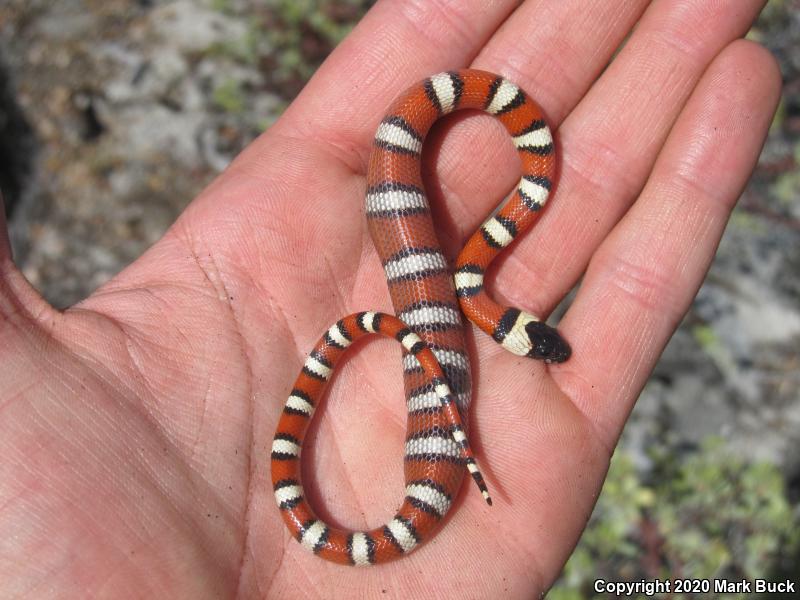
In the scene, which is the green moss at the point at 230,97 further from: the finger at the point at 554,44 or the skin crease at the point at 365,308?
the finger at the point at 554,44

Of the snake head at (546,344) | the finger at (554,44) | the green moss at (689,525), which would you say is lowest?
the green moss at (689,525)

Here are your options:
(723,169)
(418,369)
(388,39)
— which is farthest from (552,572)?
(388,39)

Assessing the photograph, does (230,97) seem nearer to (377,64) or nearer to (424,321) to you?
(377,64)

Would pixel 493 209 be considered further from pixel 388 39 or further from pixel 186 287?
pixel 186 287

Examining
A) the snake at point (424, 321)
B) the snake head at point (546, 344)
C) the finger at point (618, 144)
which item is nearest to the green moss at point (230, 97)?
the snake at point (424, 321)

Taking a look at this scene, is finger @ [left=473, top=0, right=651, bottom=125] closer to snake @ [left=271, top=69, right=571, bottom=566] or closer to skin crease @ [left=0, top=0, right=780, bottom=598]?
skin crease @ [left=0, top=0, right=780, bottom=598]

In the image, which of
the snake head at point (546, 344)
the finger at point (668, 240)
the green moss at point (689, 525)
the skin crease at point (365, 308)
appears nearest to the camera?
the skin crease at point (365, 308)

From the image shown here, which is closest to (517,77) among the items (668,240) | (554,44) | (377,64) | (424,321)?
(554,44)

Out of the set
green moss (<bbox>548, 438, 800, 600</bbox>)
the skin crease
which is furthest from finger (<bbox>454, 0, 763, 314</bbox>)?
green moss (<bbox>548, 438, 800, 600</bbox>)
